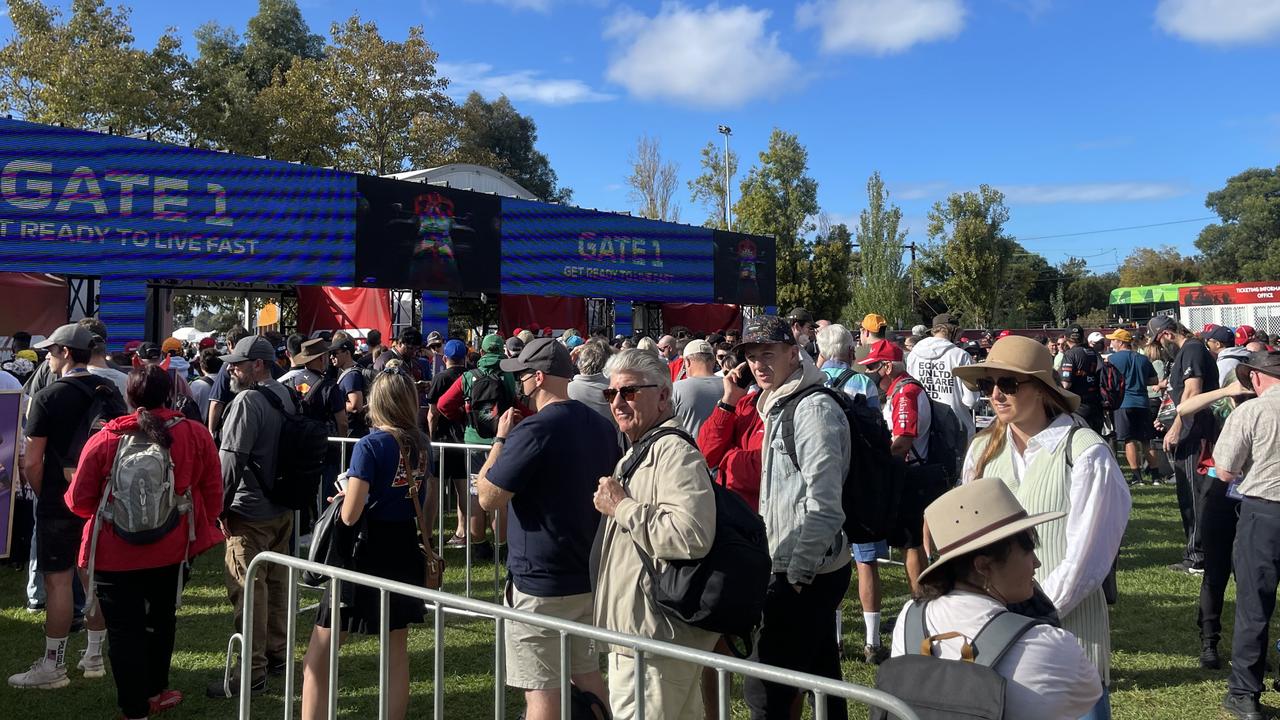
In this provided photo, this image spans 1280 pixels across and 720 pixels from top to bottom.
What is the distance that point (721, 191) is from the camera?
5697 centimetres

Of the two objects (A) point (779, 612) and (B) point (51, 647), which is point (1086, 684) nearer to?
(A) point (779, 612)

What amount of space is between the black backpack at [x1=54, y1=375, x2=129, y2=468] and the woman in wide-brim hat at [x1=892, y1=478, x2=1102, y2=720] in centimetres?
477

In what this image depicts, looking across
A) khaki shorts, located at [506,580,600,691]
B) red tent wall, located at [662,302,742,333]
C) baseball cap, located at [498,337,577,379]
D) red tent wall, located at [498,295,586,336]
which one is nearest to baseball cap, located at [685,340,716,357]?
baseball cap, located at [498,337,577,379]

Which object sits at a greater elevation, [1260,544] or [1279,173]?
[1279,173]

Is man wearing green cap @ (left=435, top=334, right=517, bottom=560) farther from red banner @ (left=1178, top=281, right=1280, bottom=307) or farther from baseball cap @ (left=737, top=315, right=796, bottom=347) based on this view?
red banner @ (left=1178, top=281, right=1280, bottom=307)

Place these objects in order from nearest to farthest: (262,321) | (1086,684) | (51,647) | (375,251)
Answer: (1086,684)
(51,647)
(375,251)
(262,321)

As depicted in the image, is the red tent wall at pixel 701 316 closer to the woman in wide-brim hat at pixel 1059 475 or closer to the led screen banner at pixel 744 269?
the led screen banner at pixel 744 269

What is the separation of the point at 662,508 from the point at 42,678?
14.2 ft

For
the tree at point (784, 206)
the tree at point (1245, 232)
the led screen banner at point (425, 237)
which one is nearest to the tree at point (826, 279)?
the tree at point (784, 206)

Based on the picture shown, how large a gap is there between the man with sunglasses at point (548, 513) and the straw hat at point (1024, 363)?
4.84 ft

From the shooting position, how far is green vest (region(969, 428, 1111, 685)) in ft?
9.30

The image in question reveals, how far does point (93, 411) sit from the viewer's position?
537cm

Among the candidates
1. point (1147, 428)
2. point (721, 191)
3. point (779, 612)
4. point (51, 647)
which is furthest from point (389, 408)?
point (721, 191)

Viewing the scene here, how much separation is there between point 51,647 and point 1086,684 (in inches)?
215
